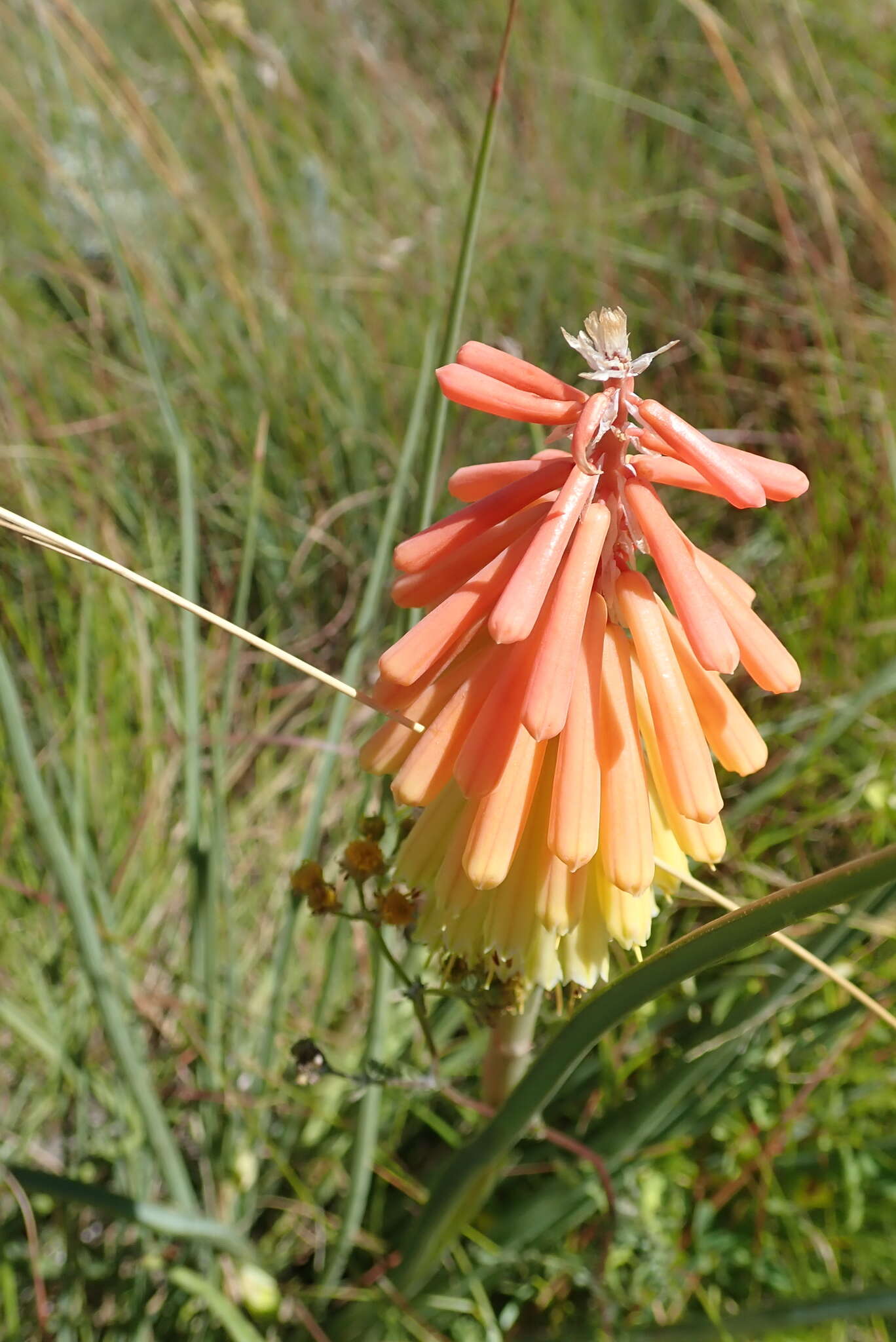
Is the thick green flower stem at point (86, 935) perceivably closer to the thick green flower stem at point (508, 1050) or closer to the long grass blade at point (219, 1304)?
the long grass blade at point (219, 1304)

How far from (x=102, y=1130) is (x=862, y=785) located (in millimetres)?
1742

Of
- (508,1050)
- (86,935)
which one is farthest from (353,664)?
(508,1050)

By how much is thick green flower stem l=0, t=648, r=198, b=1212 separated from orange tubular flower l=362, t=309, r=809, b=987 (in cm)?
41

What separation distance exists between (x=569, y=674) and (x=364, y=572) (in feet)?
5.97

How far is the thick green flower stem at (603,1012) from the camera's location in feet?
2.19

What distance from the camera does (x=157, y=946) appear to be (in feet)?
7.65

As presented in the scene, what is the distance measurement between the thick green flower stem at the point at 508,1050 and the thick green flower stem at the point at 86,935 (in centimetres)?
50

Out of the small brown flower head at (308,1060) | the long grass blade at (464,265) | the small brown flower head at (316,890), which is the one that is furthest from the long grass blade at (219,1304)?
the long grass blade at (464,265)

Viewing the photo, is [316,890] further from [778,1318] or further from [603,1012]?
[778,1318]

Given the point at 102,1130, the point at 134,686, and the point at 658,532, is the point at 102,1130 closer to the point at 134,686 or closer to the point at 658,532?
the point at 134,686

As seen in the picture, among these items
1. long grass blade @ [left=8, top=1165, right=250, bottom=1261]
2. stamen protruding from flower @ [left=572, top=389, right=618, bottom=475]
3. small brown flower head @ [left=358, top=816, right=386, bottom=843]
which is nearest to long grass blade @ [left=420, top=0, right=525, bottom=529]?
stamen protruding from flower @ [left=572, top=389, right=618, bottom=475]

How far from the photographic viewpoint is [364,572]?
266 cm

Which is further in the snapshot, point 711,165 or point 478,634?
point 711,165

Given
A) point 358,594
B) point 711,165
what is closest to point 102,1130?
point 358,594
